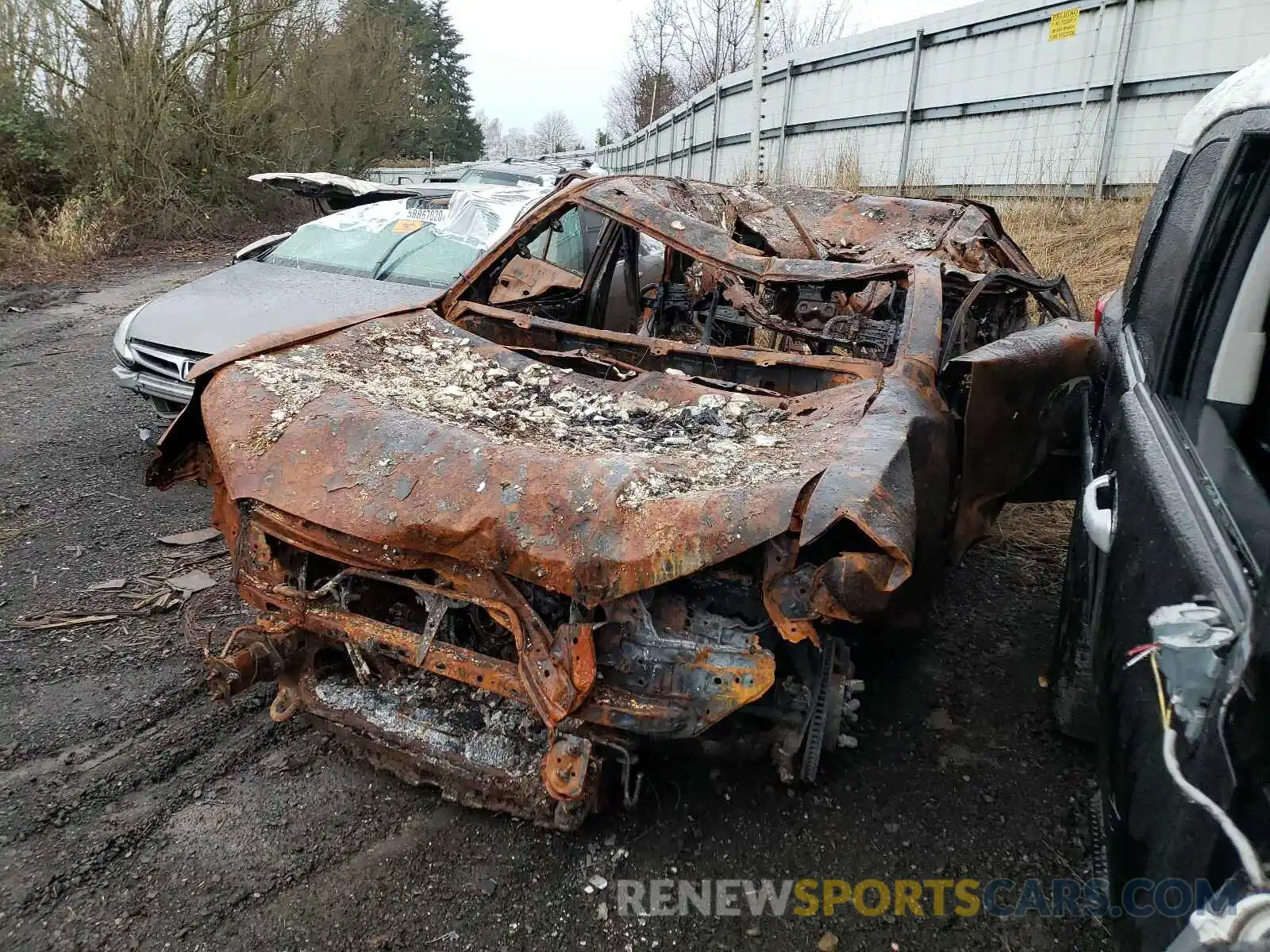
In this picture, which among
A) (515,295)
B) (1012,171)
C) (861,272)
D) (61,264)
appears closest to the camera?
(861,272)

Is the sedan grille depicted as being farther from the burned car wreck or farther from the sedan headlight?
the burned car wreck

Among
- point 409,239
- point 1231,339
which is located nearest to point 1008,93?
point 409,239

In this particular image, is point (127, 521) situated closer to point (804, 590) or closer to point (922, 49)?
point (804, 590)

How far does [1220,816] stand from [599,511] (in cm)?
123

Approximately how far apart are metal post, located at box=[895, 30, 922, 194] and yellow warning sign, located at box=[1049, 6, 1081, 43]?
6.98 feet

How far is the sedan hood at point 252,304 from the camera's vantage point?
4.37 metres

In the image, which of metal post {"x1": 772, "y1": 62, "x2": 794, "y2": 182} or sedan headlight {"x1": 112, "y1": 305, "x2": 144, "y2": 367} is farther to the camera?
metal post {"x1": 772, "y1": 62, "x2": 794, "y2": 182}

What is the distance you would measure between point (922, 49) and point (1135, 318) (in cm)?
988

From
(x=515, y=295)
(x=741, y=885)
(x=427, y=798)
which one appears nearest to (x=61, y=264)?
(x=515, y=295)

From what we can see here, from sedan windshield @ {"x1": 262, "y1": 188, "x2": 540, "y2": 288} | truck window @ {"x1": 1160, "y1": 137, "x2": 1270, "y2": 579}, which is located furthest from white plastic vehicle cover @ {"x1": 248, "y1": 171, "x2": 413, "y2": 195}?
truck window @ {"x1": 1160, "y1": 137, "x2": 1270, "y2": 579}

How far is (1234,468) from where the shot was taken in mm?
1575

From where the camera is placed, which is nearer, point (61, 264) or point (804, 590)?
point (804, 590)

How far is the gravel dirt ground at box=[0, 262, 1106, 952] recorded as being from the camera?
1974 mm

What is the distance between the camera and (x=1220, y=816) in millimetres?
974
